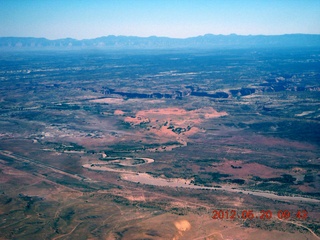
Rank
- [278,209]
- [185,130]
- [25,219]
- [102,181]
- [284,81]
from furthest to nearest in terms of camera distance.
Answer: [284,81]
[185,130]
[102,181]
[278,209]
[25,219]

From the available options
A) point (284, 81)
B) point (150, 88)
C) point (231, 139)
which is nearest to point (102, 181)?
point (231, 139)

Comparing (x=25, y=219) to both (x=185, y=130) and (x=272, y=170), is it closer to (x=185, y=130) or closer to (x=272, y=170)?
(x=272, y=170)

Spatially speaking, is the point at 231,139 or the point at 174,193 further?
the point at 231,139

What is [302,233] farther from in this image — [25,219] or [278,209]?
[25,219]

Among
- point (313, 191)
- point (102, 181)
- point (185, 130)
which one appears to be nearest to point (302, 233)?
point (313, 191)

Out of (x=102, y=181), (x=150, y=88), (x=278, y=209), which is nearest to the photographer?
(x=278, y=209)

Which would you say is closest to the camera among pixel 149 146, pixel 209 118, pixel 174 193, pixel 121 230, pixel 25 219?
pixel 121 230
